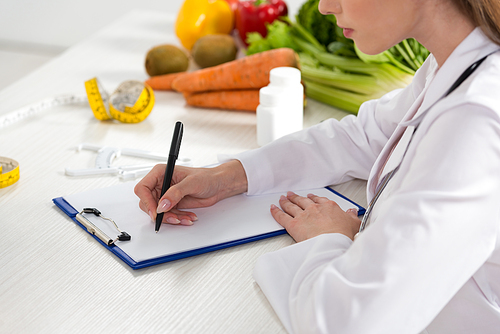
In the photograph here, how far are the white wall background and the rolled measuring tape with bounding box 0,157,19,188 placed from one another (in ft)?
7.00

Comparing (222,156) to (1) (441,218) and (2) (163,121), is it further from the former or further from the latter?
(1) (441,218)

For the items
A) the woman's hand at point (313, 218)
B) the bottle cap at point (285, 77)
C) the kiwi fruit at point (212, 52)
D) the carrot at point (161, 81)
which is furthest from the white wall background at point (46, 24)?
the woman's hand at point (313, 218)

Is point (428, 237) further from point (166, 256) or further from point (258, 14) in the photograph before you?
point (258, 14)

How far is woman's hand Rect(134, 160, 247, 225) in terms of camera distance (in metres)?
0.95

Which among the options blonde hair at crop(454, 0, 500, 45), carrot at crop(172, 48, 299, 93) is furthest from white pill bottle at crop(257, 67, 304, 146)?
blonde hair at crop(454, 0, 500, 45)

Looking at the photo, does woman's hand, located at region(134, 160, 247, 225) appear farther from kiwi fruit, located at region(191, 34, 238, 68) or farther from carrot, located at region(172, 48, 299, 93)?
kiwi fruit, located at region(191, 34, 238, 68)

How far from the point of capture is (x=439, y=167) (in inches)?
24.0

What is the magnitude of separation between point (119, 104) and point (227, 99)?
0.31m

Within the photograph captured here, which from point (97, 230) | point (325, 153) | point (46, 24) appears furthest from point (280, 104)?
point (46, 24)

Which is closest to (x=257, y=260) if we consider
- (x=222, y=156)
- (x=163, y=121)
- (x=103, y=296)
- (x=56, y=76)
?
(x=103, y=296)

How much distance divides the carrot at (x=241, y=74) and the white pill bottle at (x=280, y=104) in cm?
14

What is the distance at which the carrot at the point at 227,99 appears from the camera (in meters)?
1.51

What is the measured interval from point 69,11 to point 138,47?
1.50 m

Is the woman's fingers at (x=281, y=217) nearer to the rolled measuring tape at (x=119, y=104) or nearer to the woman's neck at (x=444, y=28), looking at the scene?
the woman's neck at (x=444, y=28)
